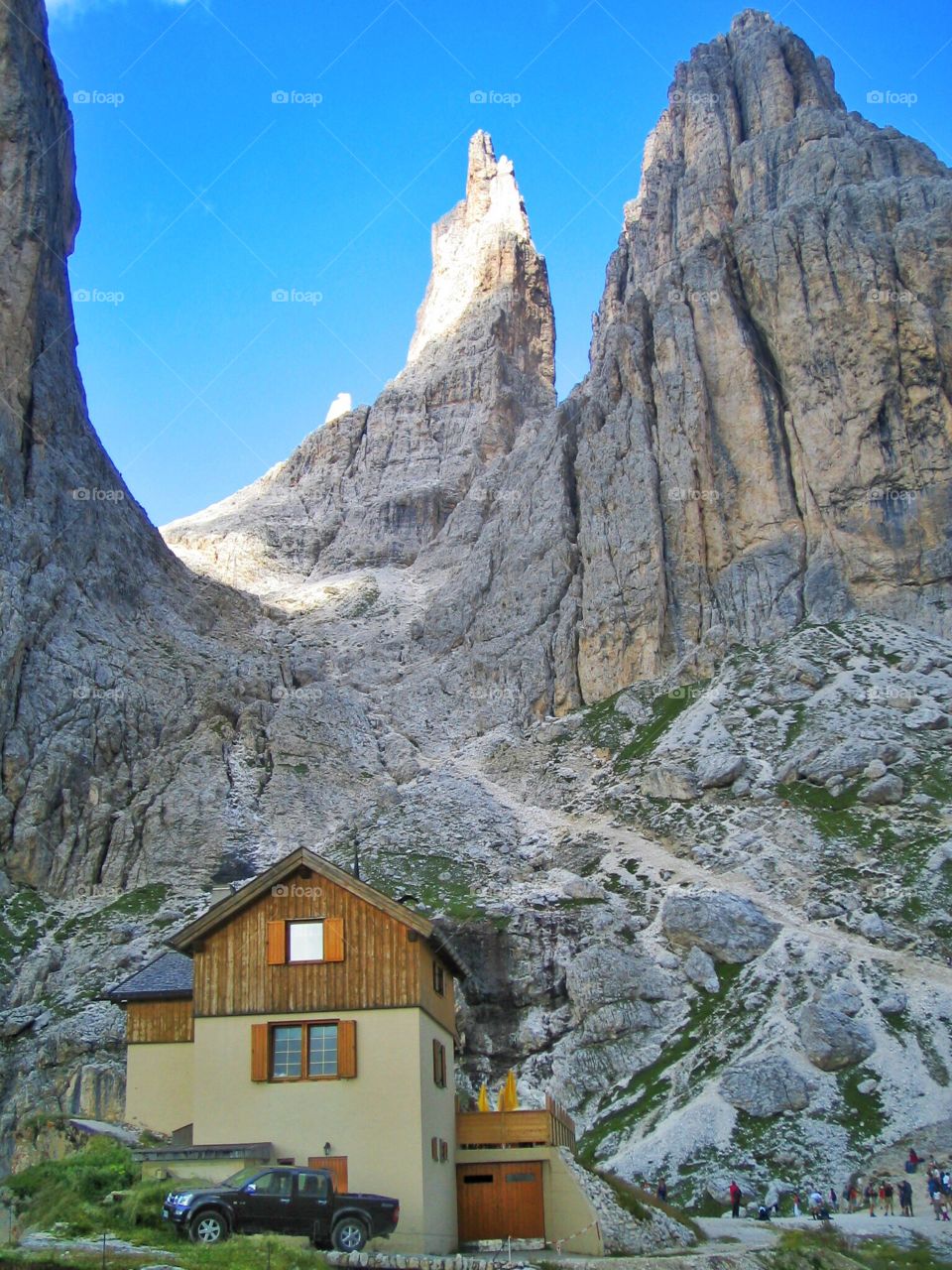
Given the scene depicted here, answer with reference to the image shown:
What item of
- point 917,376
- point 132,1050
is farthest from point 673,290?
point 132,1050

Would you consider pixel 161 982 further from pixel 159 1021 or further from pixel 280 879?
pixel 280 879

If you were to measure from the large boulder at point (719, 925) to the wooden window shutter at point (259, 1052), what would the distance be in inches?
1767

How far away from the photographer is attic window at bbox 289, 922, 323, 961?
34.2 metres

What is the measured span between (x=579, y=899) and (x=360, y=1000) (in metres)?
49.0

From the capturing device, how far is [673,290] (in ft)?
403

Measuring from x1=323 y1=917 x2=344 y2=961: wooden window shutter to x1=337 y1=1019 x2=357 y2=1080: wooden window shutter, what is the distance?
165 cm

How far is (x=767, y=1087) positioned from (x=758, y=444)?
64.5 m

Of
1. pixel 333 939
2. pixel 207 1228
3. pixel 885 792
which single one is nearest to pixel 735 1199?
pixel 333 939

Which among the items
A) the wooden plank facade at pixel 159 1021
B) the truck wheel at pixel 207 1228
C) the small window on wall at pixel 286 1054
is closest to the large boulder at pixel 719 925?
the wooden plank facade at pixel 159 1021

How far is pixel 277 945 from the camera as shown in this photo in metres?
34.2

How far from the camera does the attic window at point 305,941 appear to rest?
3422 cm

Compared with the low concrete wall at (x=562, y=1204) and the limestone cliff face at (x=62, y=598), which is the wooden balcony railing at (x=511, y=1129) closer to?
the low concrete wall at (x=562, y=1204)

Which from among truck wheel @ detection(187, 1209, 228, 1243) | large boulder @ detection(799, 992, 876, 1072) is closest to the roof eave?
truck wheel @ detection(187, 1209, 228, 1243)

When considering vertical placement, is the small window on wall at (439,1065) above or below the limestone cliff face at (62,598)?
below
